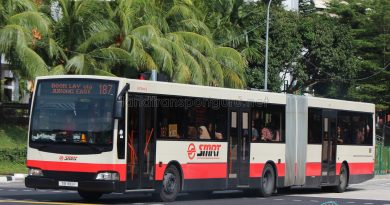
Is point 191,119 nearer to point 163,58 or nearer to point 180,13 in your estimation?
point 163,58

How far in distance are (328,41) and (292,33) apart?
8.50 feet

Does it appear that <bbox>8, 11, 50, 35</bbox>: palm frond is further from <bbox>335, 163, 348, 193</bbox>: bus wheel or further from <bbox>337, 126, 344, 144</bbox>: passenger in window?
<bbox>335, 163, 348, 193</bbox>: bus wheel

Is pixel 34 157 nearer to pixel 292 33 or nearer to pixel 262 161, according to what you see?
pixel 262 161

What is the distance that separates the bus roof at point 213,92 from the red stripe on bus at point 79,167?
178 centimetres

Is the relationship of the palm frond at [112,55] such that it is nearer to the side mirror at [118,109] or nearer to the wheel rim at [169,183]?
the wheel rim at [169,183]

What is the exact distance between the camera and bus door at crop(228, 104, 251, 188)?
23.0m

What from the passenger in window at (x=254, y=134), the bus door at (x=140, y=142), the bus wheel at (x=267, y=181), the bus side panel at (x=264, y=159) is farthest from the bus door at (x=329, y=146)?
the bus door at (x=140, y=142)

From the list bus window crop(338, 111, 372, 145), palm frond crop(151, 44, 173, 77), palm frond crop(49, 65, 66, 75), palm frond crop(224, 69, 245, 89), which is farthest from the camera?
palm frond crop(224, 69, 245, 89)

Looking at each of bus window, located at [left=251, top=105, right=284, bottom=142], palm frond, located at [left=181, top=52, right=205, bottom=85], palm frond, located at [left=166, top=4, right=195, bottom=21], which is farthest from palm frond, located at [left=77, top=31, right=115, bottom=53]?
bus window, located at [left=251, top=105, right=284, bottom=142]

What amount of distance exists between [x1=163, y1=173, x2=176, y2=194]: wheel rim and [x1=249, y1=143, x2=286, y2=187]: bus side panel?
3814 mm

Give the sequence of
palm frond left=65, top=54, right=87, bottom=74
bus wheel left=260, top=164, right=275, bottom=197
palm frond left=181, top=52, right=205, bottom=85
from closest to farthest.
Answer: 1. bus wheel left=260, top=164, right=275, bottom=197
2. palm frond left=65, top=54, right=87, bottom=74
3. palm frond left=181, top=52, right=205, bottom=85

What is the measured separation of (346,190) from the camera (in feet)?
98.8

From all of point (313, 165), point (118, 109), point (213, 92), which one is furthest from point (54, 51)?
point (118, 109)

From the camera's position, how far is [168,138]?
20.5 metres
